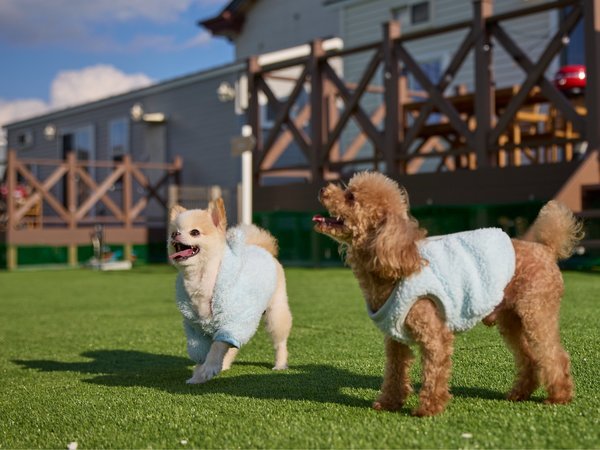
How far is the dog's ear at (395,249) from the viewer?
3166mm

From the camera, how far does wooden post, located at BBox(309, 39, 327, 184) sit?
14.1m

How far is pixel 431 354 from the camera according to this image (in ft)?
10.7

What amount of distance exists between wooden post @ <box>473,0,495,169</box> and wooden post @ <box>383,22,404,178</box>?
5.32ft

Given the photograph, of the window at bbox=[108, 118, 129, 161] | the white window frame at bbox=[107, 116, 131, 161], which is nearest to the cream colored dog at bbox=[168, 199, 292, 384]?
the white window frame at bbox=[107, 116, 131, 161]

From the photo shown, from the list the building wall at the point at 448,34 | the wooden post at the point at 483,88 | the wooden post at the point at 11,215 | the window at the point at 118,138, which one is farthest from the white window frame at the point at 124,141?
the wooden post at the point at 483,88

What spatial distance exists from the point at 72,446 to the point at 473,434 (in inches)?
61.4

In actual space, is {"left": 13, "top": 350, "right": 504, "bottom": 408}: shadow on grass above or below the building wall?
below

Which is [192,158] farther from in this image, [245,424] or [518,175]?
[245,424]

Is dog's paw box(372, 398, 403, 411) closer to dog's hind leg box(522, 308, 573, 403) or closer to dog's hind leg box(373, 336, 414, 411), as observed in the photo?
dog's hind leg box(373, 336, 414, 411)

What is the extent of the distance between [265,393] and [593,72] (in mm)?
7978

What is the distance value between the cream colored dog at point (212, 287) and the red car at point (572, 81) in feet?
28.4

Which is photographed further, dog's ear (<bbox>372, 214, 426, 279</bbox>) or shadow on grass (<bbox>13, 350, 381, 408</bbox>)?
shadow on grass (<bbox>13, 350, 381, 408</bbox>)

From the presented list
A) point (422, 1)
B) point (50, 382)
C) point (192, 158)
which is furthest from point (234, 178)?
point (50, 382)

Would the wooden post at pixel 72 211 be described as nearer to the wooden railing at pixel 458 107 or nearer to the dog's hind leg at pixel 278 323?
the wooden railing at pixel 458 107
